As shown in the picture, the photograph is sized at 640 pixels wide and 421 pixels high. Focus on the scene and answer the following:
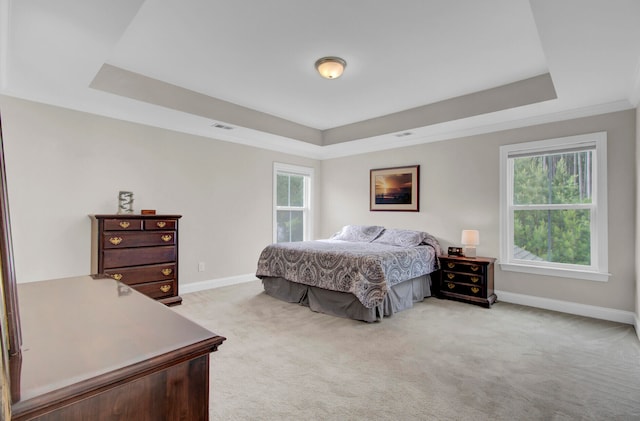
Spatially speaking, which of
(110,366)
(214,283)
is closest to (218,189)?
(214,283)

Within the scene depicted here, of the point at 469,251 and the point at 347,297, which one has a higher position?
the point at 469,251

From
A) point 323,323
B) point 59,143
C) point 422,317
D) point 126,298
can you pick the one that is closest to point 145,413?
point 126,298

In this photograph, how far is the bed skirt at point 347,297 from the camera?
3.46 m

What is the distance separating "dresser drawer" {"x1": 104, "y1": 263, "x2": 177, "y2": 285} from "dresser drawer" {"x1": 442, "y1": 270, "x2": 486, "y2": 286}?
136 inches

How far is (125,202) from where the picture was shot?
3.91 m

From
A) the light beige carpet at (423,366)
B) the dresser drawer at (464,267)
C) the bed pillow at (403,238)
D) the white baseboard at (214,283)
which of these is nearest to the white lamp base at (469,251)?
the dresser drawer at (464,267)

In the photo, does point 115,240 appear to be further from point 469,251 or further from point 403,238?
point 469,251

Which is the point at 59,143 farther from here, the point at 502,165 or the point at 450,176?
the point at 502,165

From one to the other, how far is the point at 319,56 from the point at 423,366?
2.78 meters

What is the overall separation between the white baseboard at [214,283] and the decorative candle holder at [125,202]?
1.24 m

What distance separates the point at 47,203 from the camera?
3412 millimetres

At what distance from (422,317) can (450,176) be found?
2.17 meters

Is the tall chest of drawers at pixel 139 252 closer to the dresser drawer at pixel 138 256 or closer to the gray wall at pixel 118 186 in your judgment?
the dresser drawer at pixel 138 256

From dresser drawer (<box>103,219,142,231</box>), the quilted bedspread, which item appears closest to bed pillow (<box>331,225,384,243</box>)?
the quilted bedspread
